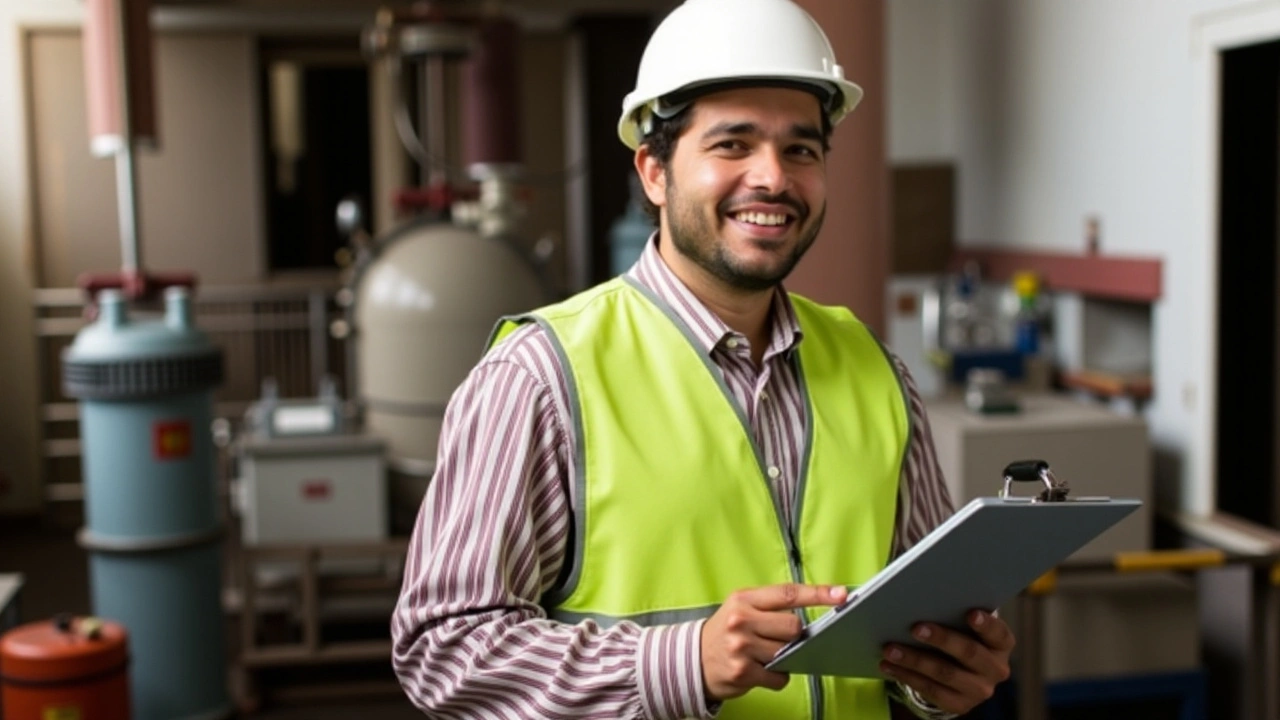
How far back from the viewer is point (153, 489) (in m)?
3.71

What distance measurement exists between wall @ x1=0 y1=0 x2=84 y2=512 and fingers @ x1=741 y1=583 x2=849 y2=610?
20.2ft

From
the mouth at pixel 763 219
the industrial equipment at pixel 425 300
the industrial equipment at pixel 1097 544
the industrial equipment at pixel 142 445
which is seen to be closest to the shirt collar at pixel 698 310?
the mouth at pixel 763 219

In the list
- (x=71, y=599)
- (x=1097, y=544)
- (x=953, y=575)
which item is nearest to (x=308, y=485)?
(x=71, y=599)

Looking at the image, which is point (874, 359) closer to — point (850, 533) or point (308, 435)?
point (850, 533)

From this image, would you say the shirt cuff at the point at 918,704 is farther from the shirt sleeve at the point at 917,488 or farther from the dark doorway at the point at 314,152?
the dark doorway at the point at 314,152

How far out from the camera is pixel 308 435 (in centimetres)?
412

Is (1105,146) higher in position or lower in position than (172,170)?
lower

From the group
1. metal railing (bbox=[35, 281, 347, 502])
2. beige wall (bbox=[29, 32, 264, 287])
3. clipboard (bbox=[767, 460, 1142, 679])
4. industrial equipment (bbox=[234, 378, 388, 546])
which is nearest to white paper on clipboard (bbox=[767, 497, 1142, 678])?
clipboard (bbox=[767, 460, 1142, 679])

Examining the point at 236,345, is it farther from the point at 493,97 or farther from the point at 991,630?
the point at 991,630

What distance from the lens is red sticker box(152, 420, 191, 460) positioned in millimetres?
3697

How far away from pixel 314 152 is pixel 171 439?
383 cm

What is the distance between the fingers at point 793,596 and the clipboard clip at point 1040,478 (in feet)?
0.54

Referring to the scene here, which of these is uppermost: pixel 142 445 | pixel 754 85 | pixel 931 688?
pixel 754 85

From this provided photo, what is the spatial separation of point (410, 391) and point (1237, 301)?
2.38m
